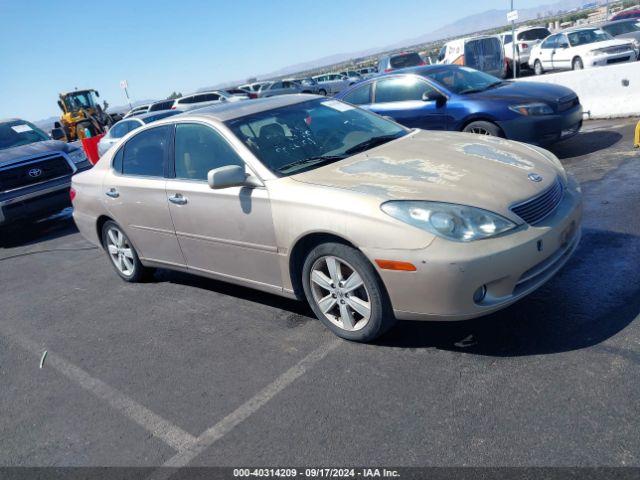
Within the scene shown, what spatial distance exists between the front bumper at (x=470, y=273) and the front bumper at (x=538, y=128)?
14.7 feet

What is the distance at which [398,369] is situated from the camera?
323cm

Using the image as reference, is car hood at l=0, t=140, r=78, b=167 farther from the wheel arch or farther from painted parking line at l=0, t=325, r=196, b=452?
the wheel arch

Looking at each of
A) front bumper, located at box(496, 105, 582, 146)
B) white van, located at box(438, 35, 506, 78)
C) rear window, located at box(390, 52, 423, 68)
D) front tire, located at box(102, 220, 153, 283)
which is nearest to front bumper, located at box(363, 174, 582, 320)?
front tire, located at box(102, 220, 153, 283)

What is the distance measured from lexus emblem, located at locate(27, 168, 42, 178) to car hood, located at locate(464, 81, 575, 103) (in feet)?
22.0

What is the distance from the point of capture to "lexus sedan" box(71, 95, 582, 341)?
3.06 metres

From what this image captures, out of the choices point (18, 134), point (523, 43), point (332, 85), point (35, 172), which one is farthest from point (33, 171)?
point (332, 85)

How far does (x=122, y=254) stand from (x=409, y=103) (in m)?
4.95

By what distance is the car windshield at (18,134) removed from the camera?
31.4ft

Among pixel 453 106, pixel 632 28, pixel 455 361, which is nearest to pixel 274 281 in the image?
pixel 455 361

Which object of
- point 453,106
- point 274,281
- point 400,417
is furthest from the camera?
point 453,106

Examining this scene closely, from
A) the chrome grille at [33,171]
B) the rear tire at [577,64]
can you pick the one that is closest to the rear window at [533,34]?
the rear tire at [577,64]

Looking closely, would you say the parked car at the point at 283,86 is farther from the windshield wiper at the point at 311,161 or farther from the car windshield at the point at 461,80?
the windshield wiper at the point at 311,161

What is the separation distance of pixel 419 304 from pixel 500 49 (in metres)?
18.6

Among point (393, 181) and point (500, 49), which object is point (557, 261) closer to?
point (393, 181)
